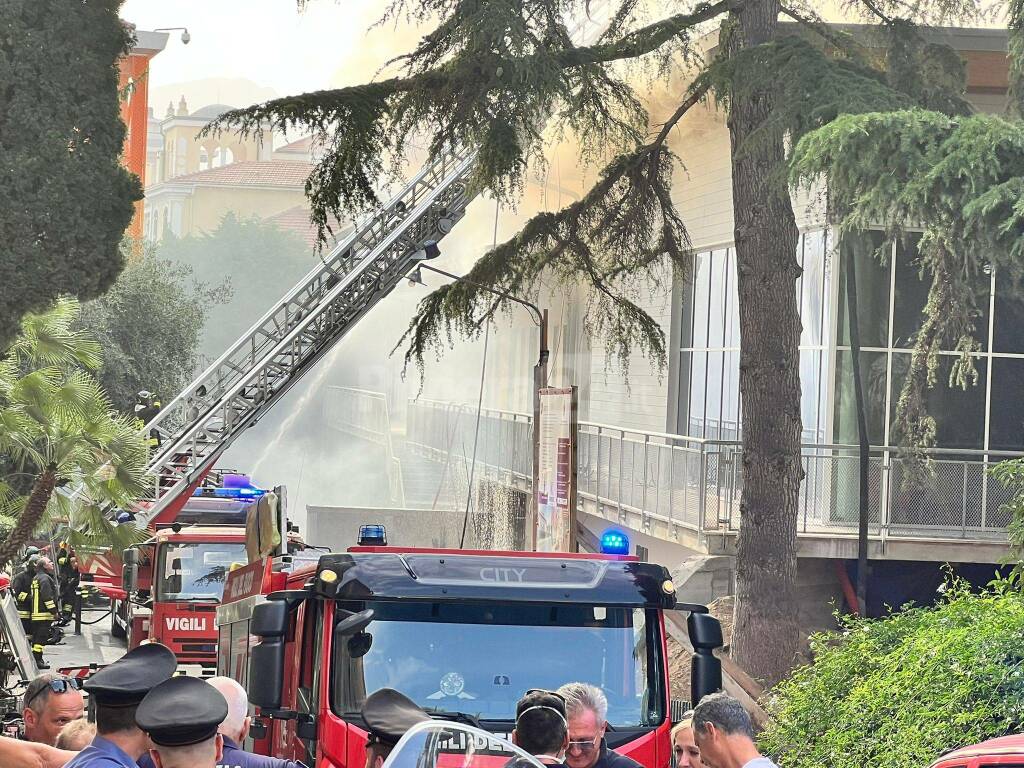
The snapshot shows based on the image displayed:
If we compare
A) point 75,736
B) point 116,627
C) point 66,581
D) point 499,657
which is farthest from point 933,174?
point 66,581

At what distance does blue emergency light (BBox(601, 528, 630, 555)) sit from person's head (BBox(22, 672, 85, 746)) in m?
3.96

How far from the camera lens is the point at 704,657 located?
7801 mm

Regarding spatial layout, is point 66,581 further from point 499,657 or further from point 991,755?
point 991,755

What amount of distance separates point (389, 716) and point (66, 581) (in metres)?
22.2

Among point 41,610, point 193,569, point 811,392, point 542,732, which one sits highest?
point 811,392

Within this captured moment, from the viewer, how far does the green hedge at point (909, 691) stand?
760 cm

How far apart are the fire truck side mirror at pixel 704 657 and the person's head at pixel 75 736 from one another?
10.7 feet

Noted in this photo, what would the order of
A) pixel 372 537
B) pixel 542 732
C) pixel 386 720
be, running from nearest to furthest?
pixel 542 732, pixel 386 720, pixel 372 537

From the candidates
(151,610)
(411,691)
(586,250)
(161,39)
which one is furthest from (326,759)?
(161,39)

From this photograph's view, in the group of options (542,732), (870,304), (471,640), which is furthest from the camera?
(870,304)

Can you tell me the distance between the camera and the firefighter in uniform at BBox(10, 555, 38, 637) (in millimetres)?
20359

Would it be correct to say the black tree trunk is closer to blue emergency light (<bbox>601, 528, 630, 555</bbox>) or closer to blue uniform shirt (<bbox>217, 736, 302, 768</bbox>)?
blue emergency light (<bbox>601, 528, 630, 555</bbox>)

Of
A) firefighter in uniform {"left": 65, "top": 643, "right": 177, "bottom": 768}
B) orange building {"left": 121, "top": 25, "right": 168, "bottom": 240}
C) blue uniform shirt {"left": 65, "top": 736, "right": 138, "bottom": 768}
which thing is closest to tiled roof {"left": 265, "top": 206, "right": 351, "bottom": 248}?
orange building {"left": 121, "top": 25, "right": 168, "bottom": 240}

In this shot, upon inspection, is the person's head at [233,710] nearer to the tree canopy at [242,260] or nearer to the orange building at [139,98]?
the orange building at [139,98]
